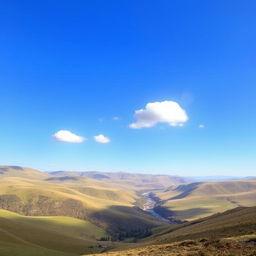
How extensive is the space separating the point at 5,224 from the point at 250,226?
12420cm

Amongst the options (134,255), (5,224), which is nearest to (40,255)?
(134,255)

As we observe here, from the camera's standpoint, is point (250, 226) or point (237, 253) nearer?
point (237, 253)

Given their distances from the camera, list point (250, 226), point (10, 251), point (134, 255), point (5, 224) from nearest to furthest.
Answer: point (134, 255) → point (250, 226) → point (10, 251) → point (5, 224)

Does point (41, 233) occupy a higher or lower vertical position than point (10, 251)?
lower

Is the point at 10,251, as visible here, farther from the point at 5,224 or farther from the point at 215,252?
the point at 5,224

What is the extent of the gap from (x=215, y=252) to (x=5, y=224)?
5288 inches

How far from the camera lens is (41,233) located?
14900cm

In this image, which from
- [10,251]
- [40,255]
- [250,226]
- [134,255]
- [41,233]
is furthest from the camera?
Result: [41,233]

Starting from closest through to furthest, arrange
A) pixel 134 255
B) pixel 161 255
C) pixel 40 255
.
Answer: pixel 161 255
pixel 134 255
pixel 40 255

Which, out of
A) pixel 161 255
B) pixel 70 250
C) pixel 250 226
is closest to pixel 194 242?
pixel 161 255

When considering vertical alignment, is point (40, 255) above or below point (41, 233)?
above

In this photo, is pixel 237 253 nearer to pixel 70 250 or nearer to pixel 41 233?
pixel 70 250

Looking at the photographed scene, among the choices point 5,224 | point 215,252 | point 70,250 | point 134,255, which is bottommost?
point 70,250

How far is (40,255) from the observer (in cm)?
7644
